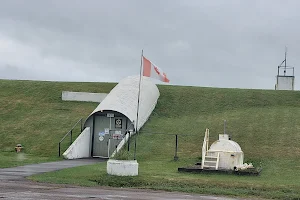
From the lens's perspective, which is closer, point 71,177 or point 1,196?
point 1,196

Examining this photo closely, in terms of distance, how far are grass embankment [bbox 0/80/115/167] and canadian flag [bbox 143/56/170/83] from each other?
7.38 meters

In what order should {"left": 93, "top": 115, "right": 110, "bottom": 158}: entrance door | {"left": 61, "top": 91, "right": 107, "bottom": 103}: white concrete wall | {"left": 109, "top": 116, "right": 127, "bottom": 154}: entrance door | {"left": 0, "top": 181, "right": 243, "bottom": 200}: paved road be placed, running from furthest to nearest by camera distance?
{"left": 61, "top": 91, "right": 107, "bottom": 103}: white concrete wall
{"left": 93, "top": 115, "right": 110, "bottom": 158}: entrance door
{"left": 109, "top": 116, "right": 127, "bottom": 154}: entrance door
{"left": 0, "top": 181, "right": 243, "bottom": 200}: paved road

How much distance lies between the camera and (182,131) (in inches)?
1245

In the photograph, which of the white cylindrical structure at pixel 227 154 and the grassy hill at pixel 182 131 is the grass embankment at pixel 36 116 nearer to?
the grassy hill at pixel 182 131

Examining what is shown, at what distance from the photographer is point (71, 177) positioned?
17.7m

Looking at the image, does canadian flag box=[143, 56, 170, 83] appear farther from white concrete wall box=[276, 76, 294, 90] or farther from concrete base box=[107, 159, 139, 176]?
white concrete wall box=[276, 76, 294, 90]

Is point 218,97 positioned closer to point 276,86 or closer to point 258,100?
point 258,100

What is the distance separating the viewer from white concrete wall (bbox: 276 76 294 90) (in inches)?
1844

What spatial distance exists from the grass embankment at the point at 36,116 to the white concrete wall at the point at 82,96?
26.7 inches

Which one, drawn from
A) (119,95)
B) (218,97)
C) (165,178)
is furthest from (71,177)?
(218,97)

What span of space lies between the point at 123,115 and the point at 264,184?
1372cm

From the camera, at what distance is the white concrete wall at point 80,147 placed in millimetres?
26688

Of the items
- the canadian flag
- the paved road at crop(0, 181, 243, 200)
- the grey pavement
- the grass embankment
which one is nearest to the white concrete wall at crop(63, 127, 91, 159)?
the grass embankment

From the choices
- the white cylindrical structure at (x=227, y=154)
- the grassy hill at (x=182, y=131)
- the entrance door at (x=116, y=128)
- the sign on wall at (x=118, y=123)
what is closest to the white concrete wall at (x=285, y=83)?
the grassy hill at (x=182, y=131)
